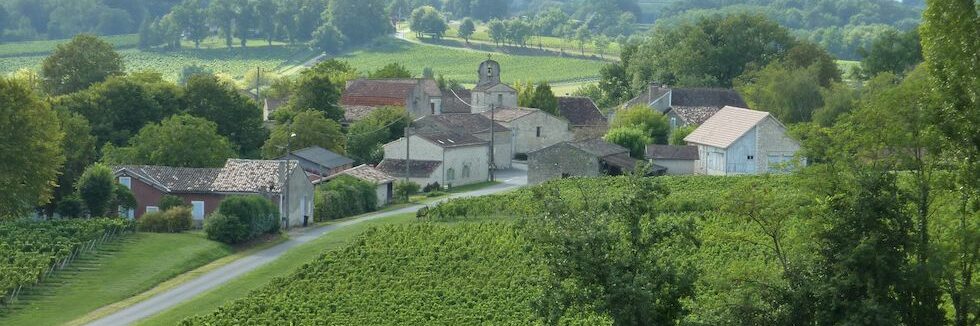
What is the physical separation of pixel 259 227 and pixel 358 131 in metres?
26.3

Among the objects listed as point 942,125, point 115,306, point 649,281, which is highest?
point 942,125

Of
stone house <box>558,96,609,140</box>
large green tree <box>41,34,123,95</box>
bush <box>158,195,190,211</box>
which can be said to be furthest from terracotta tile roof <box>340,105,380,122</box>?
bush <box>158,195,190,211</box>

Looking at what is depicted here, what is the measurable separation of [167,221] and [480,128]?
29.3 metres

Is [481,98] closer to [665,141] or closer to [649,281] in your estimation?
[665,141]

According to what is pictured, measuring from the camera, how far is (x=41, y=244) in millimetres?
46281

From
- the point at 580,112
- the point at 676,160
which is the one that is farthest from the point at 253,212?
the point at 580,112

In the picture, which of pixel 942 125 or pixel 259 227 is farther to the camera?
pixel 259 227

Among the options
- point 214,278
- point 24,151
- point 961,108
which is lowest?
point 214,278

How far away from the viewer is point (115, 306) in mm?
42000

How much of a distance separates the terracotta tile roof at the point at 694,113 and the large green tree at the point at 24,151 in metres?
37.9

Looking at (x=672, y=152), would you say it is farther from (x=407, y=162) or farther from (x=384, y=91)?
(x=384, y=91)

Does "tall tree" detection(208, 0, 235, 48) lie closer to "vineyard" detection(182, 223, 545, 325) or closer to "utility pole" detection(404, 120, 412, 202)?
"utility pole" detection(404, 120, 412, 202)

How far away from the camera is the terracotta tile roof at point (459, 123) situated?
7891 cm

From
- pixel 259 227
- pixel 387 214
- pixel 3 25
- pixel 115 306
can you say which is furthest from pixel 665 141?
pixel 3 25
